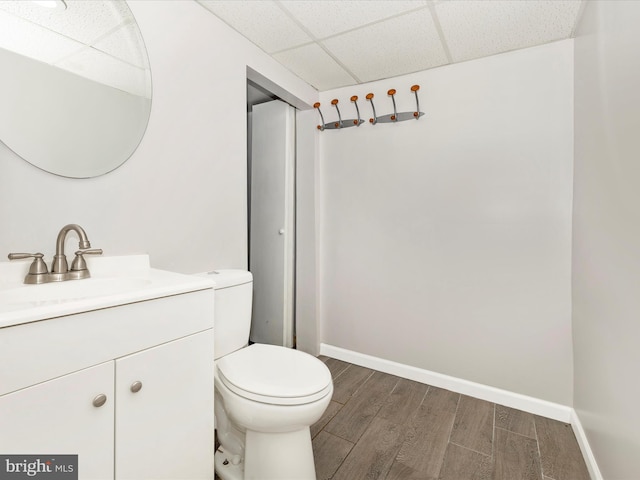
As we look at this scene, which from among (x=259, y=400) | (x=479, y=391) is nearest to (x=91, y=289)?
(x=259, y=400)

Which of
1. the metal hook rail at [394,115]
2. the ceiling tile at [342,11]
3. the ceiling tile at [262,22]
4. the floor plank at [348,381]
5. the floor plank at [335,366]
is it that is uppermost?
the ceiling tile at [262,22]

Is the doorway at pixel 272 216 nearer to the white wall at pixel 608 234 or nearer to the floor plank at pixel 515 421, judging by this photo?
the floor plank at pixel 515 421

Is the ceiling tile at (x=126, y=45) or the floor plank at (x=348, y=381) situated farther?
the floor plank at (x=348, y=381)

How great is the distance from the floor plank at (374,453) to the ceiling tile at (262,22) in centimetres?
212

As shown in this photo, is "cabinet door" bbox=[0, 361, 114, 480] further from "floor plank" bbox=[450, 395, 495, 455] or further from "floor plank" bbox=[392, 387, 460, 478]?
"floor plank" bbox=[450, 395, 495, 455]

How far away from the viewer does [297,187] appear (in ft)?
8.01

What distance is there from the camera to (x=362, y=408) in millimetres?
1753

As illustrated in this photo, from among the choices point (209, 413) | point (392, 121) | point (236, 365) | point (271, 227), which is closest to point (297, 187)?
point (271, 227)

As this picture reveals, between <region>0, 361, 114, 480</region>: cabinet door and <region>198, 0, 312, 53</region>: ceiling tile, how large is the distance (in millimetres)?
1595

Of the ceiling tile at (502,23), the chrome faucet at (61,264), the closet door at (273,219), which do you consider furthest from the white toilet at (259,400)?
the ceiling tile at (502,23)

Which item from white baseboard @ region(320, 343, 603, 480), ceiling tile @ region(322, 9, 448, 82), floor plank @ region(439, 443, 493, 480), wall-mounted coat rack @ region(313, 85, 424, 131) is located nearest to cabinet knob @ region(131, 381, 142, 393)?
floor plank @ region(439, 443, 493, 480)

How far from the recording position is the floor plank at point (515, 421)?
5.21 ft

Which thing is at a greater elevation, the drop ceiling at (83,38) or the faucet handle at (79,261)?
the drop ceiling at (83,38)

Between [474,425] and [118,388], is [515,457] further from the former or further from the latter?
[118,388]
